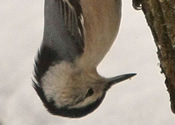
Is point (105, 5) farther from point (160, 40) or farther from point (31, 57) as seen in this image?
point (31, 57)

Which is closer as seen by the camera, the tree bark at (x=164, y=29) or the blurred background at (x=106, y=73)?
the tree bark at (x=164, y=29)

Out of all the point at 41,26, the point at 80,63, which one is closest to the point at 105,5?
the point at 80,63

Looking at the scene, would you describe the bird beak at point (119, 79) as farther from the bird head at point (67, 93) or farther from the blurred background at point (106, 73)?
the blurred background at point (106, 73)

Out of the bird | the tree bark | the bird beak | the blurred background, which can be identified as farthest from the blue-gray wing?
the blurred background

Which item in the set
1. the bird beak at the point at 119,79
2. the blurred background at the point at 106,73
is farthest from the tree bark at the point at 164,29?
the blurred background at the point at 106,73

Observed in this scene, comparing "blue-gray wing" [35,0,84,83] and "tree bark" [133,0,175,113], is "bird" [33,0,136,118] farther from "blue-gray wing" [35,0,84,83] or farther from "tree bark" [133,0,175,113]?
"tree bark" [133,0,175,113]

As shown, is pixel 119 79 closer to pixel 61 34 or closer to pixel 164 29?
pixel 61 34
